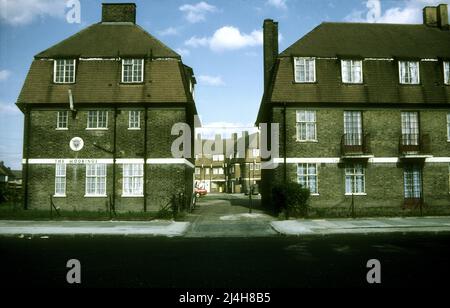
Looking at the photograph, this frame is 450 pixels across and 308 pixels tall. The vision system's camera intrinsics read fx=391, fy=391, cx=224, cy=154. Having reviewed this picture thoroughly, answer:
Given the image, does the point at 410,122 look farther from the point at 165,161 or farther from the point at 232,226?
the point at 165,161

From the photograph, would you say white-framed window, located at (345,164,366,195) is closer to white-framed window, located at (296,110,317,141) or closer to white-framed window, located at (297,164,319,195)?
white-framed window, located at (297,164,319,195)

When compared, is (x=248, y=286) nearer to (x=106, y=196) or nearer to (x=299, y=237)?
(x=299, y=237)

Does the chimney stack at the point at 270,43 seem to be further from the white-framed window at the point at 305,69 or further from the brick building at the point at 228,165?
the brick building at the point at 228,165

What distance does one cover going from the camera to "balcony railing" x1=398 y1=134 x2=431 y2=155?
80.0 ft

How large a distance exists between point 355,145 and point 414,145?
3793 millimetres

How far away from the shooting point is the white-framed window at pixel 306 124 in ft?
81.3

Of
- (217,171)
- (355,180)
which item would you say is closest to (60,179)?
(355,180)

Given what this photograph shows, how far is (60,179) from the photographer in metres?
24.0

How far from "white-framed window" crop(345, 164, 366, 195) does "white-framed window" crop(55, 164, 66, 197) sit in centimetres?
1746

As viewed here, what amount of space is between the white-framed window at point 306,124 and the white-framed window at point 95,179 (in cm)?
1245

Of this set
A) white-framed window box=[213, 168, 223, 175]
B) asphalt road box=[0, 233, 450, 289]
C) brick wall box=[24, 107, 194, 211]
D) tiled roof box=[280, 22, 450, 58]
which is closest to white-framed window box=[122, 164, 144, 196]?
brick wall box=[24, 107, 194, 211]
